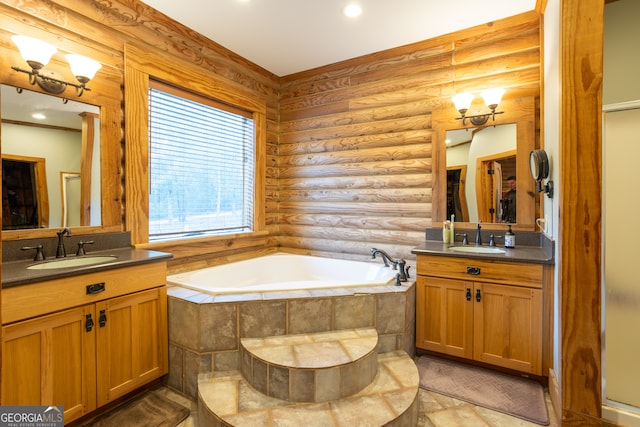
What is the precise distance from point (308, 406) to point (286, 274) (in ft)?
6.06

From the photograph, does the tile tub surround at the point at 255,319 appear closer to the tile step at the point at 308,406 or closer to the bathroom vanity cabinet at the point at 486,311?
the tile step at the point at 308,406

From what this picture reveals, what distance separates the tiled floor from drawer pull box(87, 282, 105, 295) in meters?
0.87

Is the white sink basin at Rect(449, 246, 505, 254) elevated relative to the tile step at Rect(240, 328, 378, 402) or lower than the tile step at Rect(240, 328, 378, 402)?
elevated

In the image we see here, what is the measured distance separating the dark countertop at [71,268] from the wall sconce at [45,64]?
43.9 inches

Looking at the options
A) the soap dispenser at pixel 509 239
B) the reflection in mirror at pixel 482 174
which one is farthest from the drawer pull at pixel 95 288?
the soap dispenser at pixel 509 239

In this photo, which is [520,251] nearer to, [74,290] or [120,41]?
[74,290]

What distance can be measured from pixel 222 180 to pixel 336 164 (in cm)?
122

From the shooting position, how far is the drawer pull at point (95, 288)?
1.96 meters

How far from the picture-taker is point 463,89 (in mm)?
3139

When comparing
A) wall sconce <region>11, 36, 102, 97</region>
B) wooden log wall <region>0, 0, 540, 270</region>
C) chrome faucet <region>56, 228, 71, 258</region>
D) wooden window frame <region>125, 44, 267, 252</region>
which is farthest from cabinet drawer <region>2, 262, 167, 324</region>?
wall sconce <region>11, 36, 102, 97</region>

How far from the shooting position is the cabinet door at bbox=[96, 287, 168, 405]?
6.70ft

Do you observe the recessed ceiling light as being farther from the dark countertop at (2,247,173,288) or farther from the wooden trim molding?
the dark countertop at (2,247,173,288)

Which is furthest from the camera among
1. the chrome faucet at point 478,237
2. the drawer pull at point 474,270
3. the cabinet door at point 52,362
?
the chrome faucet at point 478,237

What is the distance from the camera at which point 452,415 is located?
6.89 feet
